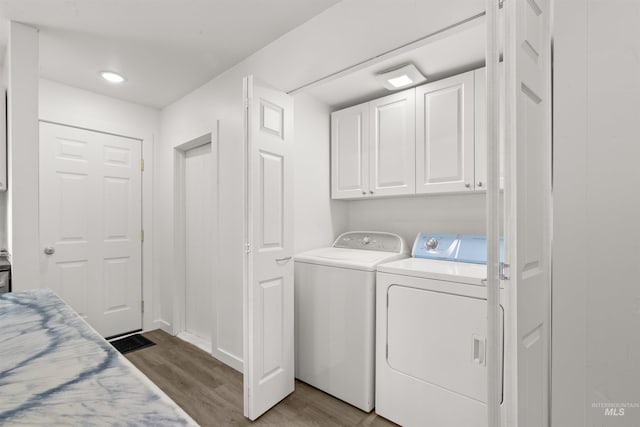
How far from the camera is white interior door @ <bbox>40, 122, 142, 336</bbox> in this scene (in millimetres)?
2645

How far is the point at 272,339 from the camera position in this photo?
1941 mm

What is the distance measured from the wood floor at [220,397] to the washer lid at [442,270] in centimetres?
94

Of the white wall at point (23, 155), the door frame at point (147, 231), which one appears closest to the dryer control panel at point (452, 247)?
the white wall at point (23, 155)

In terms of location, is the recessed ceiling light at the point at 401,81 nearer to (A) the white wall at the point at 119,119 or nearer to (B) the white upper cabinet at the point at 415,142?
(B) the white upper cabinet at the point at 415,142

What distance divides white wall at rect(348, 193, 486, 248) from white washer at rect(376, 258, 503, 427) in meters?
0.49

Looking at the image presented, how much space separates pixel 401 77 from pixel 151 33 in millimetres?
1712

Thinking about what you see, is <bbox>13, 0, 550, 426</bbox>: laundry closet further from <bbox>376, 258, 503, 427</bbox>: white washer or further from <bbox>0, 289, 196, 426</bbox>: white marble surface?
<bbox>0, 289, 196, 426</bbox>: white marble surface

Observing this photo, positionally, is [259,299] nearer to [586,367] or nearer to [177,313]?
[586,367]

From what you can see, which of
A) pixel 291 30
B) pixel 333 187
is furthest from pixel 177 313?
pixel 291 30

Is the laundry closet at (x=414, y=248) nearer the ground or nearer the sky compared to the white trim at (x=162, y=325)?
Result: nearer the sky

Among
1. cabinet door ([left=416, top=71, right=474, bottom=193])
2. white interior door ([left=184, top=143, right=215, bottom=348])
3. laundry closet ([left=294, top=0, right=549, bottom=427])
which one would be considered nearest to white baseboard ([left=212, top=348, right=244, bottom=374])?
white interior door ([left=184, top=143, right=215, bottom=348])

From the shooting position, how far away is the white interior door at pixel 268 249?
1802mm

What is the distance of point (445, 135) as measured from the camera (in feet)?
6.83

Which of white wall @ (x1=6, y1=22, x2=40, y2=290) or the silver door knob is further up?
white wall @ (x1=6, y1=22, x2=40, y2=290)
